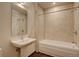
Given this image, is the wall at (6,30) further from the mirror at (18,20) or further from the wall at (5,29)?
the mirror at (18,20)

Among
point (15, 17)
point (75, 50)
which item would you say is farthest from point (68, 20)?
point (15, 17)

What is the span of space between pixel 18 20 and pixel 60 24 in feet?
5.91

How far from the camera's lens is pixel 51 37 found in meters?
3.66

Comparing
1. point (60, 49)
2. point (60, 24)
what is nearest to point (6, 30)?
point (60, 49)

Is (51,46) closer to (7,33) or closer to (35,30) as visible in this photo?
(35,30)

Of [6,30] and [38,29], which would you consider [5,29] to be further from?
[38,29]

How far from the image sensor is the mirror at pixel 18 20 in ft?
7.02

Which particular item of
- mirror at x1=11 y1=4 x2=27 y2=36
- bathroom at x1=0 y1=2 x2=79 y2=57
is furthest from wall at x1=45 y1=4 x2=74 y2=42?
mirror at x1=11 y1=4 x2=27 y2=36

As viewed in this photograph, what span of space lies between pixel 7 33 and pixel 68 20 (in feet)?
7.66

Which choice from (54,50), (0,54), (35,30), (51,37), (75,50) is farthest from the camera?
(51,37)

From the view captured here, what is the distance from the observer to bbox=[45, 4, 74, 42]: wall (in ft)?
10.2

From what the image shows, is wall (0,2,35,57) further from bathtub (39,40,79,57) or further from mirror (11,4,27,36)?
bathtub (39,40,79,57)

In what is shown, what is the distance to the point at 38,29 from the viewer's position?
10.3ft

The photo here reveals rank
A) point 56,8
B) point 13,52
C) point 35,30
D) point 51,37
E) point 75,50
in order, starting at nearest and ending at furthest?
point 13,52 < point 75,50 < point 35,30 < point 56,8 < point 51,37
